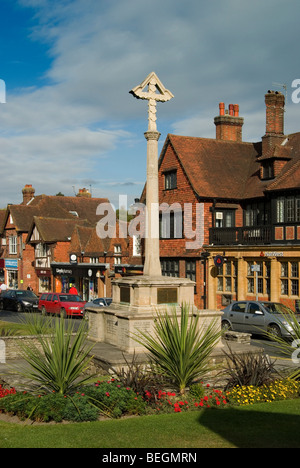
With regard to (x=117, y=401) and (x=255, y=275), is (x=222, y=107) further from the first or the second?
(x=117, y=401)

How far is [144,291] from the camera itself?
15.6 meters

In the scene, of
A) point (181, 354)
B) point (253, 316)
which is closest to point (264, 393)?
point (181, 354)

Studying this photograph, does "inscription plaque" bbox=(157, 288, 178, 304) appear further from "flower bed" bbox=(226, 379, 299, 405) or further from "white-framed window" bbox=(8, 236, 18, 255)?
"white-framed window" bbox=(8, 236, 18, 255)

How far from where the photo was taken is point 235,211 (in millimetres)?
33844

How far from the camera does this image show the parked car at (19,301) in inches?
1481

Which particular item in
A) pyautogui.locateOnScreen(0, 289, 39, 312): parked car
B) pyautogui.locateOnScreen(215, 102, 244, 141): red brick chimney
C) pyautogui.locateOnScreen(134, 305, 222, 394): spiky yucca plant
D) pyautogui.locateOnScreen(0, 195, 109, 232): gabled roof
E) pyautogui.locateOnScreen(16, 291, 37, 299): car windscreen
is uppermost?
pyautogui.locateOnScreen(215, 102, 244, 141): red brick chimney

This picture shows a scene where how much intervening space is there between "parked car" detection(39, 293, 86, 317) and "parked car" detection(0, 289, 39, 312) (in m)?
3.44

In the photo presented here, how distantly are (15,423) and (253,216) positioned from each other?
25.1 meters

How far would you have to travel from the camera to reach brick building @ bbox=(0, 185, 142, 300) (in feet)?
134

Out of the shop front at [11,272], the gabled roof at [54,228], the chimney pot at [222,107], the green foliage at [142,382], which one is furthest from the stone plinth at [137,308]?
the shop front at [11,272]

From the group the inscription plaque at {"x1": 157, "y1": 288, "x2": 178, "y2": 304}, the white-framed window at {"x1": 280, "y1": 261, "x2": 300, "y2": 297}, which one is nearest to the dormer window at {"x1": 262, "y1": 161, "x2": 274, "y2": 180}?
the white-framed window at {"x1": 280, "y1": 261, "x2": 300, "y2": 297}
